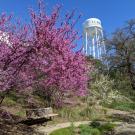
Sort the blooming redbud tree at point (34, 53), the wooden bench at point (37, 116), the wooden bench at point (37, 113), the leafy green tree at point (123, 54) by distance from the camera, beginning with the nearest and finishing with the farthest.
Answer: the blooming redbud tree at point (34, 53) → the wooden bench at point (37, 116) → the wooden bench at point (37, 113) → the leafy green tree at point (123, 54)

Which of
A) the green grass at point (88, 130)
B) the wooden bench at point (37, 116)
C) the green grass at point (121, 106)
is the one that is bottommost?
the green grass at point (88, 130)

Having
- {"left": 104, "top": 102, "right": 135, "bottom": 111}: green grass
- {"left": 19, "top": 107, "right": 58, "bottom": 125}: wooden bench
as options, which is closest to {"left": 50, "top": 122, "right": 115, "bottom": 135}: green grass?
{"left": 19, "top": 107, "right": 58, "bottom": 125}: wooden bench

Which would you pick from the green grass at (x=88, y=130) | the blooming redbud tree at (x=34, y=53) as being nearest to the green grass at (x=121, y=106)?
the green grass at (x=88, y=130)

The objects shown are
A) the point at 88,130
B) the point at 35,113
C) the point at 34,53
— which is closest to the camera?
the point at 34,53

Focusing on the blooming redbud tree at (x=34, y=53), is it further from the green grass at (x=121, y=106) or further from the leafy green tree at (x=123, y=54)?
the leafy green tree at (x=123, y=54)

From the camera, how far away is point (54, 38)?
27.0 feet

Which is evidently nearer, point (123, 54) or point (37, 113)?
point (37, 113)

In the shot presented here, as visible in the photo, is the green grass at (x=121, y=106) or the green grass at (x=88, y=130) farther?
the green grass at (x=121, y=106)

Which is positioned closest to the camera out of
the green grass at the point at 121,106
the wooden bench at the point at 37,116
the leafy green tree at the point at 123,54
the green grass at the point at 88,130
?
the green grass at the point at 88,130

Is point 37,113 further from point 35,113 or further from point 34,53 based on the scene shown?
point 34,53

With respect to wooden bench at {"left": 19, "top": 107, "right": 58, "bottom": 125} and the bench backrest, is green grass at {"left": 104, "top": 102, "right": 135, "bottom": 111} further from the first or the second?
the bench backrest

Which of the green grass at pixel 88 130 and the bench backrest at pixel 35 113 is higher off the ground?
the bench backrest at pixel 35 113

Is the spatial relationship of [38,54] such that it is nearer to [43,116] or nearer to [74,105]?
[43,116]

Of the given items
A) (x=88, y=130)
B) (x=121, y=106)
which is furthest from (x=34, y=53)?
(x=121, y=106)
